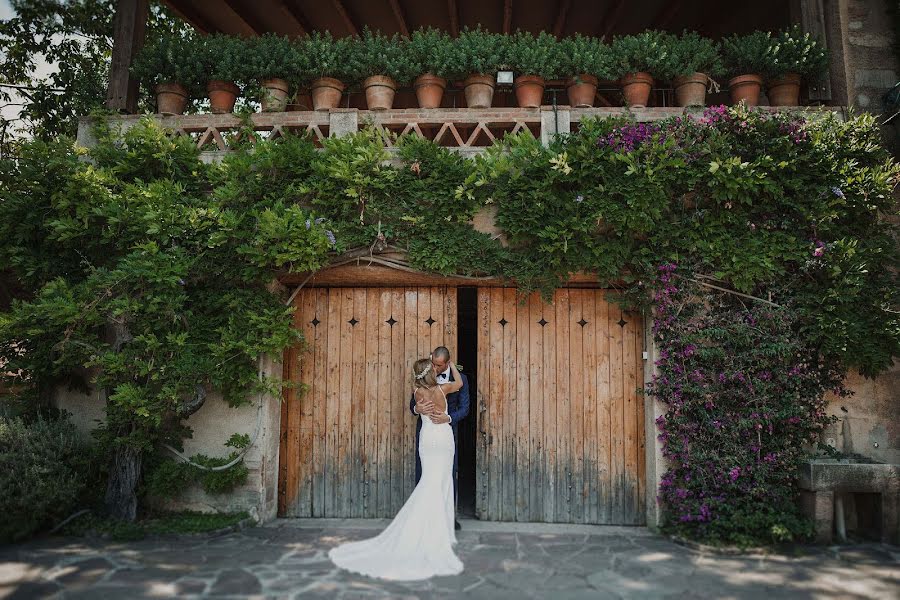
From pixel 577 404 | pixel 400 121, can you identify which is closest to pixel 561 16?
pixel 400 121

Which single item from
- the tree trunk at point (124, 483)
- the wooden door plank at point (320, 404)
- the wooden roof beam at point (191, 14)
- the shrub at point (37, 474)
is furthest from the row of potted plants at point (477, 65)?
the tree trunk at point (124, 483)

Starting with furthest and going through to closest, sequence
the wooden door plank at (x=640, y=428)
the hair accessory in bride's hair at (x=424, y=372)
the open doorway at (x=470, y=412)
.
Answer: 1. the open doorway at (x=470, y=412)
2. the wooden door plank at (x=640, y=428)
3. the hair accessory in bride's hair at (x=424, y=372)

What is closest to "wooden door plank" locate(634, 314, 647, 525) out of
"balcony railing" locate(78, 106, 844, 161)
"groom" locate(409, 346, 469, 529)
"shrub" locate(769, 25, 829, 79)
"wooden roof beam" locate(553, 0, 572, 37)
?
"groom" locate(409, 346, 469, 529)

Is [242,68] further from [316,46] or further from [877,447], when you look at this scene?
[877,447]

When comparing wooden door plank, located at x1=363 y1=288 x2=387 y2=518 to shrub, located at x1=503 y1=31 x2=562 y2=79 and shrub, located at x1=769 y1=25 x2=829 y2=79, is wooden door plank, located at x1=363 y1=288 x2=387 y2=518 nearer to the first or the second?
shrub, located at x1=503 y1=31 x2=562 y2=79

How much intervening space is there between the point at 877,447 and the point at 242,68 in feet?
23.0

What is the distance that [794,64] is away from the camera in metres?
5.60

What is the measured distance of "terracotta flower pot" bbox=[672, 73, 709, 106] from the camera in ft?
18.7

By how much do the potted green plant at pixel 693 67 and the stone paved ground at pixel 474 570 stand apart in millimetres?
4195

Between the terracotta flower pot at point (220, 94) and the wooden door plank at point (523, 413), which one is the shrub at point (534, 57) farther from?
the terracotta flower pot at point (220, 94)

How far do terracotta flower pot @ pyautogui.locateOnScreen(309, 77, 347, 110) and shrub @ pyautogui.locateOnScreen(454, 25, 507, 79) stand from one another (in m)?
1.27

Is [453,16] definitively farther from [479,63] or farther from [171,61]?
[171,61]

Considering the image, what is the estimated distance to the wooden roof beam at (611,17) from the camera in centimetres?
783

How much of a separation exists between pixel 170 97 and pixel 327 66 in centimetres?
169
